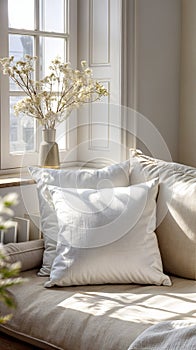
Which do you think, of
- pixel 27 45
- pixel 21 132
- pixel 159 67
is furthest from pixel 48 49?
pixel 159 67

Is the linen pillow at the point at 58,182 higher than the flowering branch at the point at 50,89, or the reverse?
the flowering branch at the point at 50,89

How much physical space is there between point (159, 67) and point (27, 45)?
2.49 feet

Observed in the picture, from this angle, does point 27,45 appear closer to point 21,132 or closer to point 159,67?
point 21,132

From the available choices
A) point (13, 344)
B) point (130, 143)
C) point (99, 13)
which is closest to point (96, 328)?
point (13, 344)

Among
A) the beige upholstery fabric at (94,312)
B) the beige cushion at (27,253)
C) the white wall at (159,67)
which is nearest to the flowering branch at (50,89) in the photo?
the white wall at (159,67)

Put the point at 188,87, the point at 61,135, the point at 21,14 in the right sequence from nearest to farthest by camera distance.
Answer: the point at 21,14 → the point at 61,135 → the point at 188,87

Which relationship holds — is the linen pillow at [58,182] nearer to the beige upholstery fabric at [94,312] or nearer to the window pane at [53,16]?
the beige upholstery fabric at [94,312]

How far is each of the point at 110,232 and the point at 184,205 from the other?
0.34 meters

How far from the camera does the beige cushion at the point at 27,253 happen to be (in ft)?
7.88

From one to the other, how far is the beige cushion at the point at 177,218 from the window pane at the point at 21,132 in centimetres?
76

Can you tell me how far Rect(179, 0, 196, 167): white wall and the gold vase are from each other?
946 millimetres

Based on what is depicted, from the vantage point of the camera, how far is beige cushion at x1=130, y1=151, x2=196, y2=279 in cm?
240

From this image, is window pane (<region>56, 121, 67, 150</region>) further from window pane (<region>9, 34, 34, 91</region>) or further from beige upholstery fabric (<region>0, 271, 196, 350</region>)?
beige upholstery fabric (<region>0, 271, 196, 350</region>)

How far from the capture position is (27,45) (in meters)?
3.02
